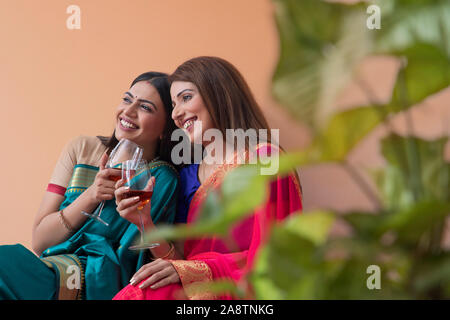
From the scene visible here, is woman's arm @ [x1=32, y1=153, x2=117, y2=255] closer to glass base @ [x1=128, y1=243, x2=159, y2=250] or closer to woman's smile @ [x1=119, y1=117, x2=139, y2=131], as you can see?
woman's smile @ [x1=119, y1=117, x2=139, y2=131]

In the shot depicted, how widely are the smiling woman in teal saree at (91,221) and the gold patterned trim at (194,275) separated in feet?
0.79

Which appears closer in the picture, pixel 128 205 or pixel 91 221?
pixel 128 205

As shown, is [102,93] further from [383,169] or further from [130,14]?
[383,169]

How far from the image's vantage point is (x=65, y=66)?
195cm

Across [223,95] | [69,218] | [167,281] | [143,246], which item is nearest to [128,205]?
[143,246]

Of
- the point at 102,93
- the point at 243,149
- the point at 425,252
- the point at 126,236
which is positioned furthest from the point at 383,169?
the point at 102,93

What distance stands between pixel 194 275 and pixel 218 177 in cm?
42

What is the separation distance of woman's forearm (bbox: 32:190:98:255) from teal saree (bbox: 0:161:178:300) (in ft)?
0.08

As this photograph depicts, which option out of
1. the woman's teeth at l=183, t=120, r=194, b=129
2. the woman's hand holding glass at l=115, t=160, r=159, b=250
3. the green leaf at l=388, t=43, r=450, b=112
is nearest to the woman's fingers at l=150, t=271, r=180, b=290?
the woman's hand holding glass at l=115, t=160, r=159, b=250

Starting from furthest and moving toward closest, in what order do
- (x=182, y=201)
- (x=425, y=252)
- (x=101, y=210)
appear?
(x=182, y=201) → (x=101, y=210) → (x=425, y=252)

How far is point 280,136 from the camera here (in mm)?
1748

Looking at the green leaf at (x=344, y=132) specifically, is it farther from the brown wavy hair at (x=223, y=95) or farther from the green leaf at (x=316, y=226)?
the brown wavy hair at (x=223, y=95)

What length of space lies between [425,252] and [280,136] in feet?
4.52

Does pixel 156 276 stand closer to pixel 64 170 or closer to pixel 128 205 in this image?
pixel 128 205
